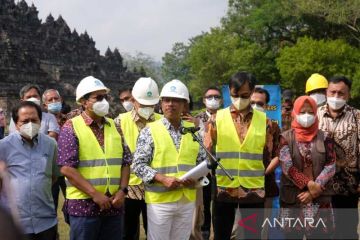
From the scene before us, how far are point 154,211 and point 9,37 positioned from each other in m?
36.0

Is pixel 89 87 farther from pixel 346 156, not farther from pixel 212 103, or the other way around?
pixel 212 103

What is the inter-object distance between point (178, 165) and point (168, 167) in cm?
8

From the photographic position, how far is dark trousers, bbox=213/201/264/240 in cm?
444

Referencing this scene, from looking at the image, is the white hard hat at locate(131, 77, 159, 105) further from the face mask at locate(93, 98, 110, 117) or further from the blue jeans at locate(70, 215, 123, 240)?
the blue jeans at locate(70, 215, 123, 240)

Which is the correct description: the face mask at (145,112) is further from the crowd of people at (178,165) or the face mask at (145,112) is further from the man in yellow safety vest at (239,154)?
the man in yellow safety vest at (239,154)

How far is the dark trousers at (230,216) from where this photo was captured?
4.44 metres

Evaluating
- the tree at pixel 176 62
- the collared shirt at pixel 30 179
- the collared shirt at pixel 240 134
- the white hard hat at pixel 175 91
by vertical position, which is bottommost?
the collared shirt at pixel 30 179

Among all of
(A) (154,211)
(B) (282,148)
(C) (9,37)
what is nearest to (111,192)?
(A) (154,211)

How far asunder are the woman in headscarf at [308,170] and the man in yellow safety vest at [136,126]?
1.29m

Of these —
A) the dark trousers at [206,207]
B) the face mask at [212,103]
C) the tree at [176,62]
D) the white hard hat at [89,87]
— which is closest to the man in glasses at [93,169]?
the white hard hat at [89,87]

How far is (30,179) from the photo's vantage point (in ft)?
12.6

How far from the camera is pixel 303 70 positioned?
100 feet

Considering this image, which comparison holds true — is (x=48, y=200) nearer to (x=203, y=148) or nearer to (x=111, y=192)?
(x=111, y=192)

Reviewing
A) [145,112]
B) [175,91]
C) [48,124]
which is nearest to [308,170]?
[175,91]
